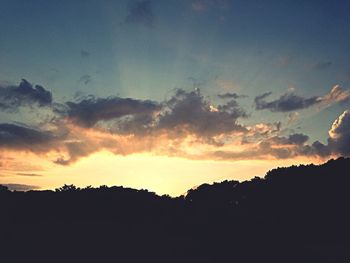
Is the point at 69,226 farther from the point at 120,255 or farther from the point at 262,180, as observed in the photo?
the point at 262,180

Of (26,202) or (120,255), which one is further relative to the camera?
(26,202)

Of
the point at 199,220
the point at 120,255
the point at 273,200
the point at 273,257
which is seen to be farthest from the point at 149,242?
the point at 273,200

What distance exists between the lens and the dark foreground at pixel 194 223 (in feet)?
185

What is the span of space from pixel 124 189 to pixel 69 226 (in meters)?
25.0

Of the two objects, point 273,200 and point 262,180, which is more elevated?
point 262,180

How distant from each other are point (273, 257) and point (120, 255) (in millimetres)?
20990

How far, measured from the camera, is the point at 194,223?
72.2m

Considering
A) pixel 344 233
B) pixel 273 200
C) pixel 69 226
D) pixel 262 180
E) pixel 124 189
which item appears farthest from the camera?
pixel 124 189

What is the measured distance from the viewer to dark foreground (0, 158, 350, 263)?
5647cm

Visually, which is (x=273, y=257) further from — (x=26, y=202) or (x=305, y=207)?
(x=26, y=202)

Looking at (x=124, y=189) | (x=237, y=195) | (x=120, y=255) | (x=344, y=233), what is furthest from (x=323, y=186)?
(x=124, y=189)

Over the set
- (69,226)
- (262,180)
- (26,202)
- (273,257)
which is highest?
(262,180)

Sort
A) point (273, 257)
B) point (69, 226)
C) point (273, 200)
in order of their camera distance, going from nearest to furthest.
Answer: point (273, 257) → point (69, 226) → point (273, 200)

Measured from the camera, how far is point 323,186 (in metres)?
69.4
